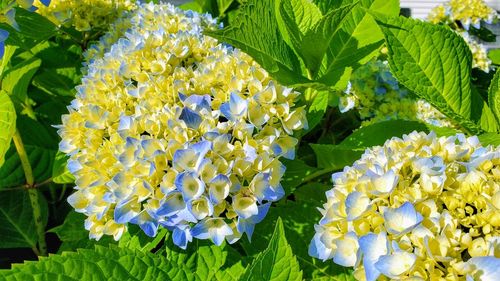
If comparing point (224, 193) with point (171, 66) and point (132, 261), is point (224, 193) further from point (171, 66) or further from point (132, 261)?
point (171, 66)

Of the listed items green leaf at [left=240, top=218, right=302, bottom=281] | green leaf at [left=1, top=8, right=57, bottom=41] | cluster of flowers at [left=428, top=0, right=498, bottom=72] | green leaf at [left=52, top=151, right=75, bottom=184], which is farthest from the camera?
cluster of flowers at [left=428, top=0, right=498, bottom=72]

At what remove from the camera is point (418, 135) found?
946 mm

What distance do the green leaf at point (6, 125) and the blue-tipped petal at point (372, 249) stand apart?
83 centimetres

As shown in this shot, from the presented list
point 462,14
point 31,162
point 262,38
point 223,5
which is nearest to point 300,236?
point 262,38

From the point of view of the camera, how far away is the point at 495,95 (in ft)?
3.76

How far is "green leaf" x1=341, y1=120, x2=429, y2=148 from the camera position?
1219 millimetres

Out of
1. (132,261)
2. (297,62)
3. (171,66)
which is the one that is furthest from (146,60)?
(132,261)

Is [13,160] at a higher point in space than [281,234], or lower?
lower

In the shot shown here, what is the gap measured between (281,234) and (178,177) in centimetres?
22

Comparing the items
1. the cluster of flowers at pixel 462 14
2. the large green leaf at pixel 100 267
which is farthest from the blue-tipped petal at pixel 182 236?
the cluster of flowers at pixel 462 14

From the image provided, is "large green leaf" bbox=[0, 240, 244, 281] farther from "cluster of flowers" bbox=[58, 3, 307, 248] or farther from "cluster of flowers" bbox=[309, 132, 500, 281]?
"cluster of flowers" bbox=[309, 132, 500, 281]

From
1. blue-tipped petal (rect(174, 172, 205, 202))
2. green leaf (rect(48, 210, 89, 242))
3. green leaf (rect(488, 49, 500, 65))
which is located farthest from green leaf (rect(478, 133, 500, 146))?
green leaf (rect(488, 49, 500, 65))

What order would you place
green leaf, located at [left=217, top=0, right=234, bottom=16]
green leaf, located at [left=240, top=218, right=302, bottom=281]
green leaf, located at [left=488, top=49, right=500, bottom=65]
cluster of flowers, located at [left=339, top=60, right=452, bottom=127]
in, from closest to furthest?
green leaf, located at [left=240, top=218, right=302, bottom=281] → cluster of flowers, located at [left=339, top=60, right=452, bottom=127] → green leaf, located at [left=217, top=0, right=234, bottom=16] → green leaf, located at [left=488, top=49, right=500, bottom=65]

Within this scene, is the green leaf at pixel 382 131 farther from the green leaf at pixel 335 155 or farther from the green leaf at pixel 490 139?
the green leaf at pixel 490 139
